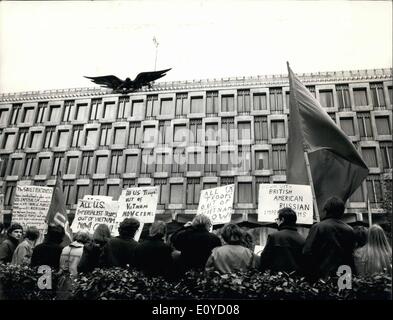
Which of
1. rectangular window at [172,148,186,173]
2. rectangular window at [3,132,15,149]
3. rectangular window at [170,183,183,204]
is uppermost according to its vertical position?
rectangular window at [3,132,15,149]

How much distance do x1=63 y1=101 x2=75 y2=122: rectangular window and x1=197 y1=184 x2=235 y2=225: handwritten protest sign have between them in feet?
→ 107

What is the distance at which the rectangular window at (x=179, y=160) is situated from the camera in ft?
104

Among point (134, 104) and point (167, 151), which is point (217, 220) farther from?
point (134, 104)

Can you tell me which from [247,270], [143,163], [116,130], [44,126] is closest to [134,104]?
[116,130]

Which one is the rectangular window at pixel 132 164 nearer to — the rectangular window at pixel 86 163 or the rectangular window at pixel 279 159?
the rectangular window at pixel 86 163

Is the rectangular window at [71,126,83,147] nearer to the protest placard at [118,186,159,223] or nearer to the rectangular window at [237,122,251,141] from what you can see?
the rectangular window at [237,122,251,141]

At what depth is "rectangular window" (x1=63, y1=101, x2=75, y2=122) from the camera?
3822 cm

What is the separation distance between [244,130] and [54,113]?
1928cm

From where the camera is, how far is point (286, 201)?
23.1ft

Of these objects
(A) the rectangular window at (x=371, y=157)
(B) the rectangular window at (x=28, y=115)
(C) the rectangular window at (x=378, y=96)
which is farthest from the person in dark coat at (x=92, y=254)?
(B) the rectangular window at (x=28, y=115)

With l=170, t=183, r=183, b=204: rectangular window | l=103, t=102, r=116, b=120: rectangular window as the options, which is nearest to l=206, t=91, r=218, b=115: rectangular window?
l=170, t=183, r=183, b=204: rectangular window

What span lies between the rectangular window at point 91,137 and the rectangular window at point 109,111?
1845 millimetres

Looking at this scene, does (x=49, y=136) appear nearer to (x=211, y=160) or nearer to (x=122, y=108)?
(x=122, y=108)

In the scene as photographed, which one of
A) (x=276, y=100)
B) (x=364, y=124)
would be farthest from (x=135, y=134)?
(x=364, y=124)
